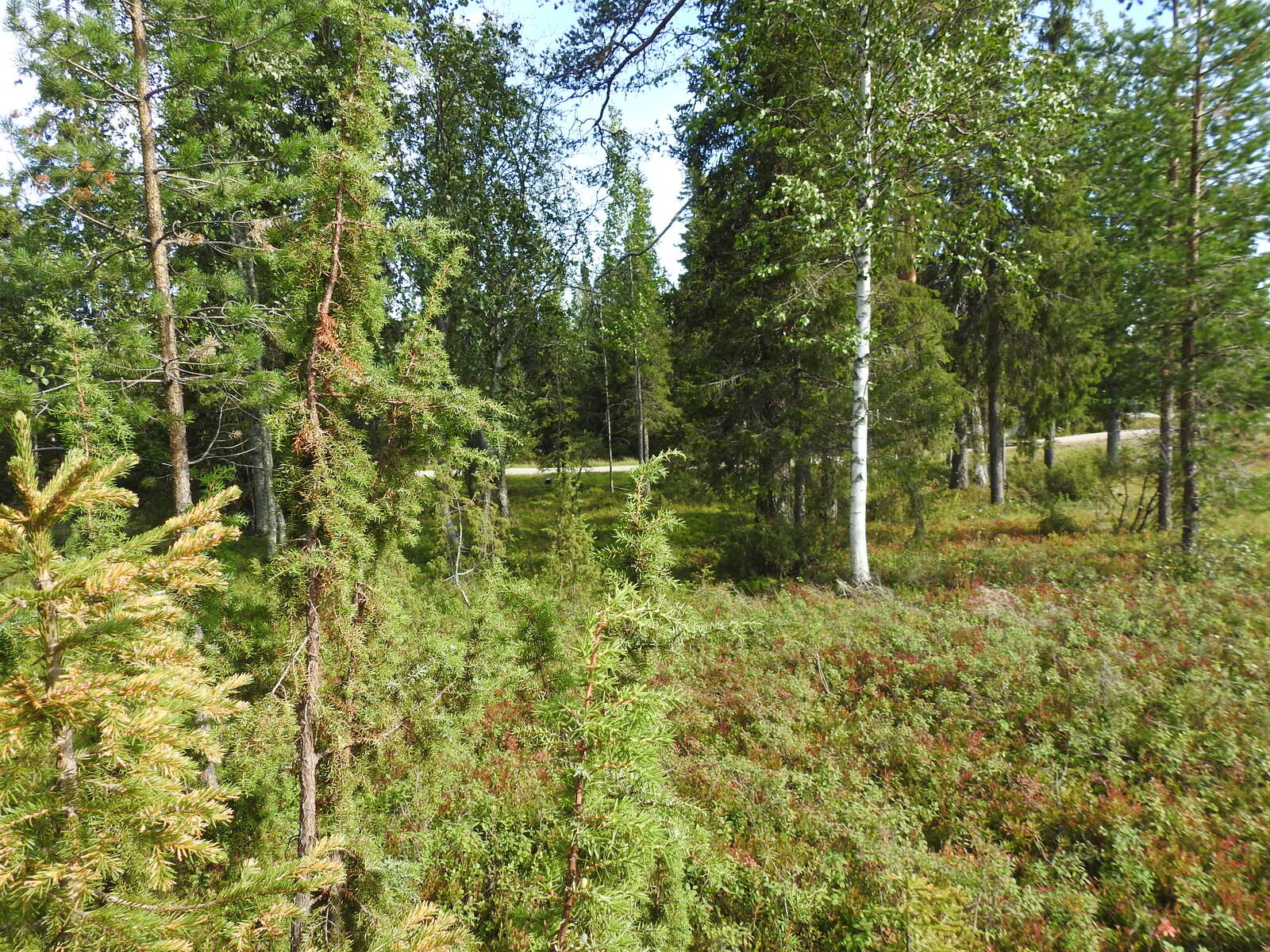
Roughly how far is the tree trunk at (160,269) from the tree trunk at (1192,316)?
42.7 feet

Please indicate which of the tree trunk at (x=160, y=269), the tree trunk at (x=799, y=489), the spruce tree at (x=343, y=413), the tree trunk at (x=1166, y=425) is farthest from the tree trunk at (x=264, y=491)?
the tree trunk at (x=1166, y=425)

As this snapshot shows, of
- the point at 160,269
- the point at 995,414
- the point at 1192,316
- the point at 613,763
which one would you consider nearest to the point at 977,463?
the point at 995,414

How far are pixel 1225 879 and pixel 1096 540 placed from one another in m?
9.46

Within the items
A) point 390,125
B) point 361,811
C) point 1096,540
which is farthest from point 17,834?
point 1096,540

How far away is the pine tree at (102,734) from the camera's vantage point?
1.36 metres

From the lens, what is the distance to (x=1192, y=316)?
8.73 metres

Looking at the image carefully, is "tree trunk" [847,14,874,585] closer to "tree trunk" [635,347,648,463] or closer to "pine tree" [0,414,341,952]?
"pine tree" [0,414,341,952]

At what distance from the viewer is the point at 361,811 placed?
3326 millimetres

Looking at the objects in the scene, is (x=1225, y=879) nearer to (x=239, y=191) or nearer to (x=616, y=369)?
(x=239, y=191)

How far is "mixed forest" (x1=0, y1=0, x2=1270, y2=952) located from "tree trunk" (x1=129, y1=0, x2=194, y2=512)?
3cm

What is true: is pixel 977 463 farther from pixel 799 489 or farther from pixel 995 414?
pixel 799 489

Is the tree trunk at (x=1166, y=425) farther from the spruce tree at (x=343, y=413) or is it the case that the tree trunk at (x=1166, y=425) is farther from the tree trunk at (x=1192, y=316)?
the spruce tree at (x=343, y=413)

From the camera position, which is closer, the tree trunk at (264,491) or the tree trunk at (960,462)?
the tree trunk at (264,491)

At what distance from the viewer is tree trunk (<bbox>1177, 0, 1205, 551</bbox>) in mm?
8445
